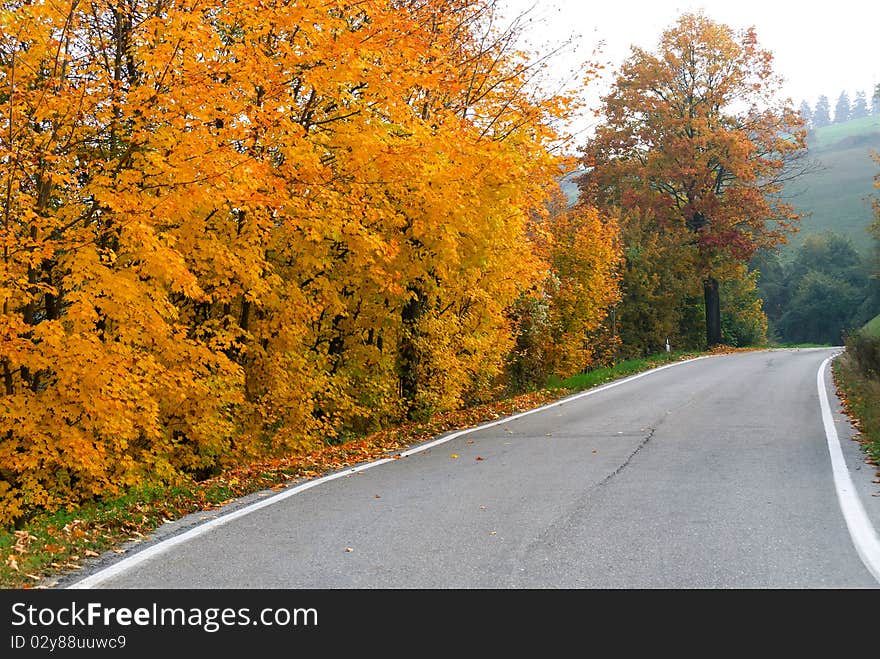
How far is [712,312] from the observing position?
126ft

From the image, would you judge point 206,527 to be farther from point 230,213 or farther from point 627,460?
point 230,213

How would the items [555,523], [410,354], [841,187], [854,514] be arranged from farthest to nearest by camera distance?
1. [841,187]
2. [410,354]
3. [854,514]
4. [555,523]

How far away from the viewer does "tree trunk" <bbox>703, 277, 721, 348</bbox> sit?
37719mm

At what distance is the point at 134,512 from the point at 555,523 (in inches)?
148

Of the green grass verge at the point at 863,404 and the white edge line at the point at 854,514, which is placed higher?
the white edge line at the point at 854,514

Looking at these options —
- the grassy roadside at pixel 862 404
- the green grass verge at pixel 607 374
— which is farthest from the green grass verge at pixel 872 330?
the green grass verge at pixel 607 374

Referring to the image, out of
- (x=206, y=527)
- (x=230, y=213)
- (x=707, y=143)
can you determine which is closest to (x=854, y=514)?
(x=206, y=527)

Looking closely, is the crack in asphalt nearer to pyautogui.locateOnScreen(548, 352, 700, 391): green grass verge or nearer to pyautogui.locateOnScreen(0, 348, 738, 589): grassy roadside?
pyautogui.locateOnScreen(0, 348, 738, 589): grassy roadside

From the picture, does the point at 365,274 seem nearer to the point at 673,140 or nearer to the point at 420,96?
the point at 420,96

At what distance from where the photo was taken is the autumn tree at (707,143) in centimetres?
3594

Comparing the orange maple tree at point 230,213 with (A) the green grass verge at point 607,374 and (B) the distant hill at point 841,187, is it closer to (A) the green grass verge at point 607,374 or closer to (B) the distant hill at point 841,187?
(A) the green grass verge at point 607,374

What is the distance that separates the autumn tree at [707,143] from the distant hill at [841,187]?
6162cm

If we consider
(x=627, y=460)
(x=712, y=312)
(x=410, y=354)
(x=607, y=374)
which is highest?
(x=410, y=354)

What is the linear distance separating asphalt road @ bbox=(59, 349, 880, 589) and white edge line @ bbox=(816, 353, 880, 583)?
0.21 ft
